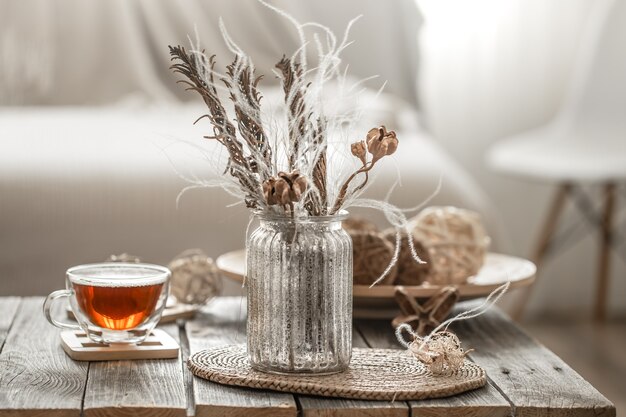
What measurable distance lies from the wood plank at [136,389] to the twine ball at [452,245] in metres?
0.42

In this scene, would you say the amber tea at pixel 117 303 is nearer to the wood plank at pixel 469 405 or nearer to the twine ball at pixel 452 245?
the wood plank at pixel 469 405

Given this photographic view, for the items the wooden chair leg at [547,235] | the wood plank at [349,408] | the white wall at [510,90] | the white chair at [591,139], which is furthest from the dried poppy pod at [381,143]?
the white wall at [510,90]

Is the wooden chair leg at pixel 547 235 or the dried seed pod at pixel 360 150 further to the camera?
the wooden chair leg at pixel 547 235

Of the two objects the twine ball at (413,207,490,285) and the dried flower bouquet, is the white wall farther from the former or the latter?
the dried flower bouquet

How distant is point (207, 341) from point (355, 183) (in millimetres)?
288

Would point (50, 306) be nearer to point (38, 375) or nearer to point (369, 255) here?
point (38, 375)

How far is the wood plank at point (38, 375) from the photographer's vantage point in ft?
2.81

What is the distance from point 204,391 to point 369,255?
1.12 ft

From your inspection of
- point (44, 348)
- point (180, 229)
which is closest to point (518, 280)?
point (44, 348)

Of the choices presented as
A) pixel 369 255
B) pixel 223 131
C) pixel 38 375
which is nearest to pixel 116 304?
pixel 38 375

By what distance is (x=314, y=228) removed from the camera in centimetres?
94

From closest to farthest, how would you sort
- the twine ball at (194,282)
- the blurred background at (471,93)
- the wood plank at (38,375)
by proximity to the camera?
the wood plank at (38,375) < the twine ball at (194,282) < the blurred background at (471,93)

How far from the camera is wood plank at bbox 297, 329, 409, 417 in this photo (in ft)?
2.84

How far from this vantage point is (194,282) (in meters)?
1.29
